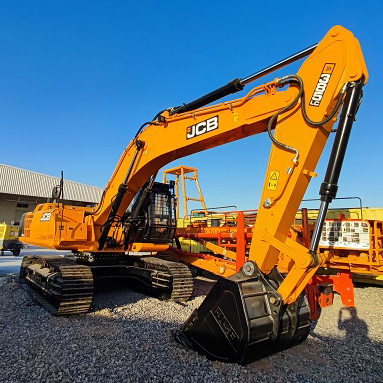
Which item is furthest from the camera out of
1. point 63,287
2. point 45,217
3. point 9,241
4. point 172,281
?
point 9,241

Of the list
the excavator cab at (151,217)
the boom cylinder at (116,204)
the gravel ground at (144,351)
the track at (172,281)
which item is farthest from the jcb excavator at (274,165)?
the track at (172,281)

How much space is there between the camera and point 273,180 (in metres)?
3.88

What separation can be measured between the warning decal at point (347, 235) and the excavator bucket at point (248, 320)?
3.77m

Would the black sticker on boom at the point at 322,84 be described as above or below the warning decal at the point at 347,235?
above

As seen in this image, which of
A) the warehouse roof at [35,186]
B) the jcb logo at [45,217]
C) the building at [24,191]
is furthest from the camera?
the warehouse roof at [35,186]

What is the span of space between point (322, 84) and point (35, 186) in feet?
109

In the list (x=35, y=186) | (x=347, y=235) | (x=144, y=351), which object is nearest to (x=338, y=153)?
(x=144, y=351)

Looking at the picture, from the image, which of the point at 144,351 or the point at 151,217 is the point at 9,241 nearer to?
the point at 151,217

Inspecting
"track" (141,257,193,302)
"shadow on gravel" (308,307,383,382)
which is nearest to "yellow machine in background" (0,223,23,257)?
"track" (141,257,193,302)

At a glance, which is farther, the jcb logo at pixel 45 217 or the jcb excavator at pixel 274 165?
the jcb logo at pixel 45 217

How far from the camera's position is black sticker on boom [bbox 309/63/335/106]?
3691 millimetres

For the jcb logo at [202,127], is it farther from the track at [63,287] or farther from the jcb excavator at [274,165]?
the track at [63,287]

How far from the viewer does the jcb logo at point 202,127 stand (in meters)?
4.92

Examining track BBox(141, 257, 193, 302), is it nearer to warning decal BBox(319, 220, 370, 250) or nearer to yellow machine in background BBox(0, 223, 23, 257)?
warning decal BBox(319, 220, 370, 250)
